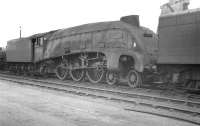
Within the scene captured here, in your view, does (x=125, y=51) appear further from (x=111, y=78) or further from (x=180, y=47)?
(x=180, y=47)

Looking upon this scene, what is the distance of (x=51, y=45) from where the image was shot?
17203 mm

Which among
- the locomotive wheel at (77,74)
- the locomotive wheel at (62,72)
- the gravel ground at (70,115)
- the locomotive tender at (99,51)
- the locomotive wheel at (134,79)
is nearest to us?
the gravel ground at (70,115)

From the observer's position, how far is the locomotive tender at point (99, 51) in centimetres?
1193

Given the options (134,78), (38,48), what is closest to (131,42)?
(134,78)

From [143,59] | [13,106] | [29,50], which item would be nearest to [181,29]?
[143,59]

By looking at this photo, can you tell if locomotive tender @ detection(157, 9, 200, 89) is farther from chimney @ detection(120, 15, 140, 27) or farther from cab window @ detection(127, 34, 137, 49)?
chimney @ detection(120, 15, 140, 27)

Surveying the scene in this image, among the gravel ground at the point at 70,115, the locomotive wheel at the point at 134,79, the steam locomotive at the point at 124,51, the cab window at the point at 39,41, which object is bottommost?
the gravel ground at the point at 70,115

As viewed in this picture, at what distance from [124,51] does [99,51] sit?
1.67m

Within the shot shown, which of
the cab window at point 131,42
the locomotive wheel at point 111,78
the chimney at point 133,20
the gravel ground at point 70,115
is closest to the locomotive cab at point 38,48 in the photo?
the locomotive wheel at point 111,78

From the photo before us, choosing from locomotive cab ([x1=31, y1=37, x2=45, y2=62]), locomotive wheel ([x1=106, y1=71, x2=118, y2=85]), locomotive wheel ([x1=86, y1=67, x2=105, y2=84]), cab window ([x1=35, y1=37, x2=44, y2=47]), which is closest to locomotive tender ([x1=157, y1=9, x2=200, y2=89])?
locomotive wheel ([x1=106, y1=71, x2=118, y2=85])

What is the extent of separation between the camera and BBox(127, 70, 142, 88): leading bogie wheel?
11445 millimetres

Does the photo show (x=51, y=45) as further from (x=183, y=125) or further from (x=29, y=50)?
(x=183, y=125)

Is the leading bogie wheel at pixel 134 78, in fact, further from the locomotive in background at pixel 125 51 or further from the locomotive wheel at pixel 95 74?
the locomotive wheel at pixel 95 74

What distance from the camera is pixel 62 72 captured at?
16.4 m
